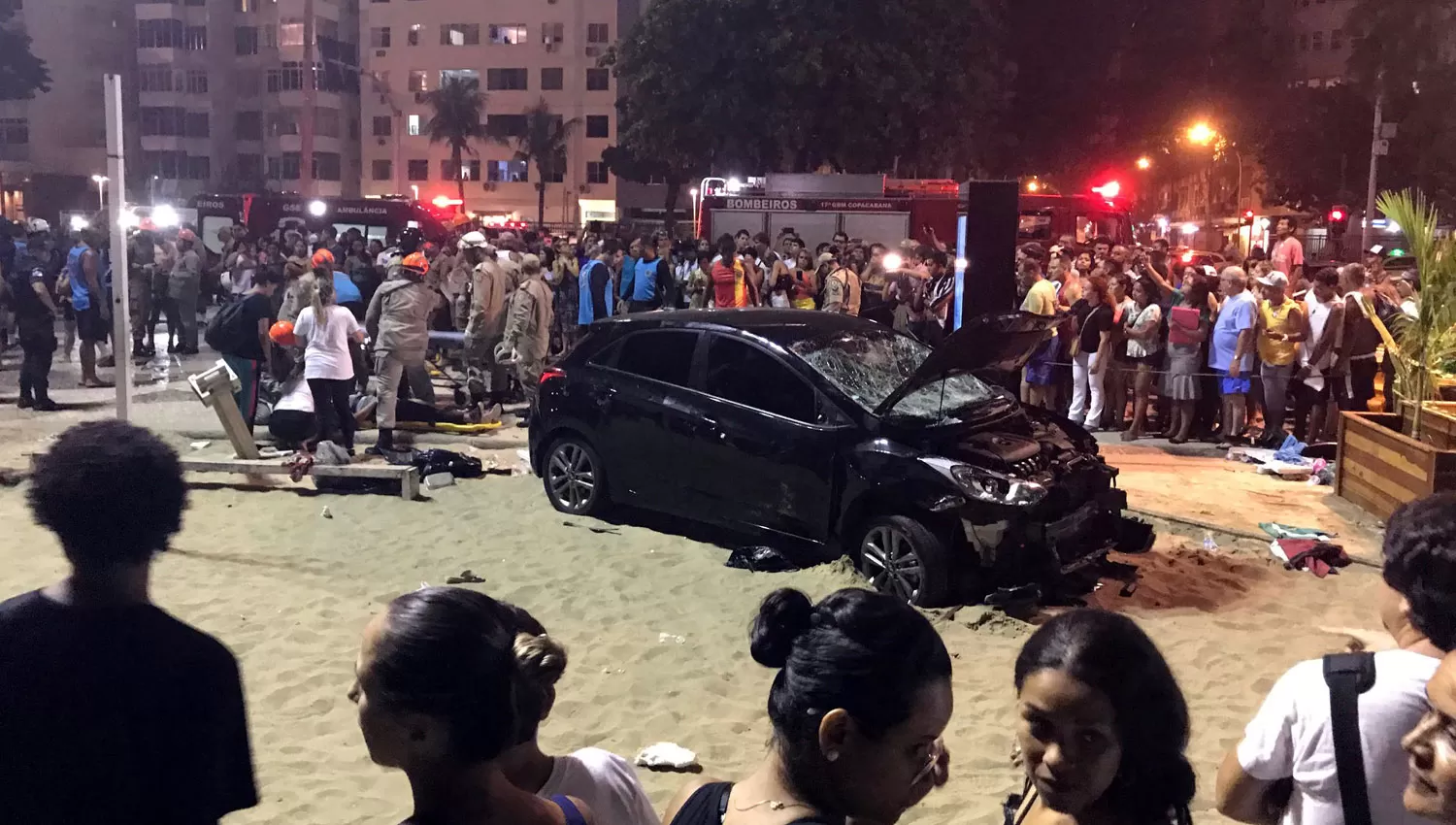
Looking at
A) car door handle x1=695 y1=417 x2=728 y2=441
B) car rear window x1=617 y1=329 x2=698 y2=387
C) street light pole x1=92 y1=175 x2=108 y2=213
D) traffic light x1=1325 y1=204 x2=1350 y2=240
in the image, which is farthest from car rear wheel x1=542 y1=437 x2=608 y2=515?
traffic light x1=1325 y1=204 x2=1350 y2=240

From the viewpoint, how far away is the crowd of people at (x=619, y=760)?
79.5 inches

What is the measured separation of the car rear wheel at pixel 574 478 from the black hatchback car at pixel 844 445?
0.5 inches

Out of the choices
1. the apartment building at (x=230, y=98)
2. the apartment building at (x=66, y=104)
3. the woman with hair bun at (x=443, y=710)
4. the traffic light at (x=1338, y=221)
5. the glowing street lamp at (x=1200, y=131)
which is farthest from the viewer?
the apartment building at (x=230, y=98)

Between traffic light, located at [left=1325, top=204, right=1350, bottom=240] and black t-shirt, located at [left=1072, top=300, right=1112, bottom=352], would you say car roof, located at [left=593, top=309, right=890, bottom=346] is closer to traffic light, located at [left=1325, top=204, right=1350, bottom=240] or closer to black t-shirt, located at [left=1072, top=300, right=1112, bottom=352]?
black t-shirt, located at [left=1072, top=300, right=1112, bottom=352]

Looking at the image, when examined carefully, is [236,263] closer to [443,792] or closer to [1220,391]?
[1220,391]

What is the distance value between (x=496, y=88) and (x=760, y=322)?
235 feet

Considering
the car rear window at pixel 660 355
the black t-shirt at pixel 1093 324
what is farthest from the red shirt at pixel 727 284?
the car rear window at pixel 660 355

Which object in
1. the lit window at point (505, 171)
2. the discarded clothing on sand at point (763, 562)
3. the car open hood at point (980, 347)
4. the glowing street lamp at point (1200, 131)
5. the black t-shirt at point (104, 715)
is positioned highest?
the lit window at point (505, 171)

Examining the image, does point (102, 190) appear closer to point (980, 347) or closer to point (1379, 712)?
point (980, 347)

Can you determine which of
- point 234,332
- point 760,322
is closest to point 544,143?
point 234,332

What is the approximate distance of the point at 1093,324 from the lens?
12930 millimetres

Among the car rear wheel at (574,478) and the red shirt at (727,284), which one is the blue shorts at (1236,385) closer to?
the red shirt at (727,284)

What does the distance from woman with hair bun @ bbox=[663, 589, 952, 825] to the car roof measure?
571 cm

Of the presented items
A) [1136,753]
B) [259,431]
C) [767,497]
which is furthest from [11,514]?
[1136,753]
